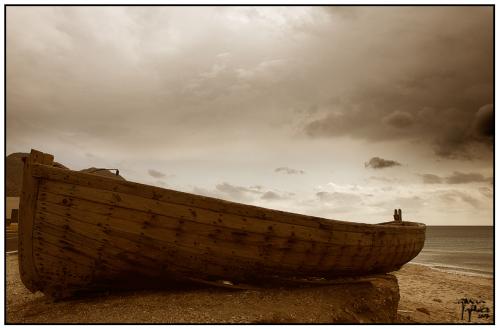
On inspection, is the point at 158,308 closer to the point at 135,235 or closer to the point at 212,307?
the point at 212,307

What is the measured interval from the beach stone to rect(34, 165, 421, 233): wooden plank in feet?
4.11

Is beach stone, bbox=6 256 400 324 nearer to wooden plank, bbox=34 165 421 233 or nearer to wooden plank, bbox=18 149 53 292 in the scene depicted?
wooden plank, bbox=18 149 53 292

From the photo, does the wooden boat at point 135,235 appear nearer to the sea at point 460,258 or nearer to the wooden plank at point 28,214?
the wooden plank at point 28,214

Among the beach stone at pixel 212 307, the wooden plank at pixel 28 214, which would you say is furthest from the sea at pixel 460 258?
the wooden plank at pixel 28 214

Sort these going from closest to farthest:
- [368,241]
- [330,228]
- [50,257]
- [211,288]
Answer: [50,257] → [211,288] → [330,228] → [368,241]

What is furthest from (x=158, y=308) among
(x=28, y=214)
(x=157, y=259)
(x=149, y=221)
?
(x=28, y=214)

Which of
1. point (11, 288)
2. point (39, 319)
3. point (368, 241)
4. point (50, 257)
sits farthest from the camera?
point (11, 288)

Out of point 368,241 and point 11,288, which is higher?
point 368,241

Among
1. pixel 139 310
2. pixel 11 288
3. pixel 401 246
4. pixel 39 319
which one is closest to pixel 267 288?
pixel 139 310

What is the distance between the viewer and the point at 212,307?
462 cm

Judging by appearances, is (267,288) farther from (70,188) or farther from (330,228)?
(70,188)

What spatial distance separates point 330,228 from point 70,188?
13.7 feet

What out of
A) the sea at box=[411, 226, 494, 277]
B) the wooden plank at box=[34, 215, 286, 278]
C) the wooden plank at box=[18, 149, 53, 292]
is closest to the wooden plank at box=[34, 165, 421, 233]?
the wooden plank at box=[18, 149, 53, 292]

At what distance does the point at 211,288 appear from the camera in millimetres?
5367
